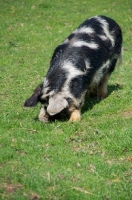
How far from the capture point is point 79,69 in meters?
8.75

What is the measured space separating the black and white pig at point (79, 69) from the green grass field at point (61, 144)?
0.29m

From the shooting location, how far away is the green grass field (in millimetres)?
5922

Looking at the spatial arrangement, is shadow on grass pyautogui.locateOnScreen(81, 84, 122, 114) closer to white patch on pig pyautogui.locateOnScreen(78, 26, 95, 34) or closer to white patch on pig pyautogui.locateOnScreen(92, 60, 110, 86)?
white patch on pig pyautogui.locateOnScreen(92, 60, 110, 86)

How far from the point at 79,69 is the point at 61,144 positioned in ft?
6.27

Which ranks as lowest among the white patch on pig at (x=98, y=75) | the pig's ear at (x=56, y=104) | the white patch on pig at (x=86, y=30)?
the white patch on pig at (x=98, y=75)

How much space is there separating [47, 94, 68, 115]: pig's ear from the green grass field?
25 centimetres

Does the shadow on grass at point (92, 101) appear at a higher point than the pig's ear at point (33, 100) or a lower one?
lower

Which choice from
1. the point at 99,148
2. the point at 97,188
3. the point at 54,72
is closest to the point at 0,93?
the point at 54,72

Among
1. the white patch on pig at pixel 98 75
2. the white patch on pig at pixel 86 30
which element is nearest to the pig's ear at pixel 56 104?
the white patch on pig at pixel 98 75

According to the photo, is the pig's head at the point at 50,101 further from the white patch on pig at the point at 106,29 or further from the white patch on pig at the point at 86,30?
the white patch on pig at the point at 106,29

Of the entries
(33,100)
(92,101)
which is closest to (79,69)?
(33,100)

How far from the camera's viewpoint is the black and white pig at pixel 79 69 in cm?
830

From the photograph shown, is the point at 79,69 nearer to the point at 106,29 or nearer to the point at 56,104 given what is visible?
the point at 56,104

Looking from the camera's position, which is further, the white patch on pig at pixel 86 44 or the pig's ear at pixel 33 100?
the white patch on pig at pixel 86 44
